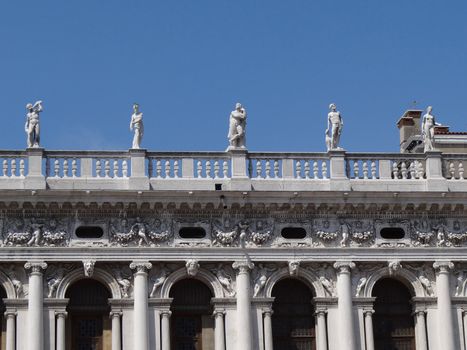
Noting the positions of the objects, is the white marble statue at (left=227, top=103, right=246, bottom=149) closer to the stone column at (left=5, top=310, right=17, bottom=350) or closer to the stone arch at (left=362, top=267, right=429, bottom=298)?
the stone arch at (left=362, top=267, right=429, bottom=298)

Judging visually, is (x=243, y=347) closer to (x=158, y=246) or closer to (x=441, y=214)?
(x=158, y=246)

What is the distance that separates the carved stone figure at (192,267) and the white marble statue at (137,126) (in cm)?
315

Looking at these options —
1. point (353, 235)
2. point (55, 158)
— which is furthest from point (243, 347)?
point (55, 158)

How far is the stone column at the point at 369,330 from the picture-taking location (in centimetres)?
3472

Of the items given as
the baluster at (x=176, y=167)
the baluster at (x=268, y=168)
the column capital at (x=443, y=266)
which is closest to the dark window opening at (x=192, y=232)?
the baluster at (x=176, y=167)

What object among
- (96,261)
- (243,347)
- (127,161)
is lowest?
(243,347)

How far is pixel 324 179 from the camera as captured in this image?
35500 mm

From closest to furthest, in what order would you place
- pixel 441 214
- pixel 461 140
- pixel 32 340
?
pixel 32 340, pixel 441 214, pixel 461 140

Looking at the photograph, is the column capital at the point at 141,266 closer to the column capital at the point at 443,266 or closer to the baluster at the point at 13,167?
the baluster at the point at 13,167

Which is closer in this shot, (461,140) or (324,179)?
(324,179)

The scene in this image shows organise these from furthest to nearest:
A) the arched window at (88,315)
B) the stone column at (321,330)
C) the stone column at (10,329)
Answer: the stone column at (321,330) < the arched window at (88,315) < the stone column at (10,329)

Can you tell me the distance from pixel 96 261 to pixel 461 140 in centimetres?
1506

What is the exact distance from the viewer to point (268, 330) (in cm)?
3444

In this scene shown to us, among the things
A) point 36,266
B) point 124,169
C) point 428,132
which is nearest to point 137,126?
point 124,169
